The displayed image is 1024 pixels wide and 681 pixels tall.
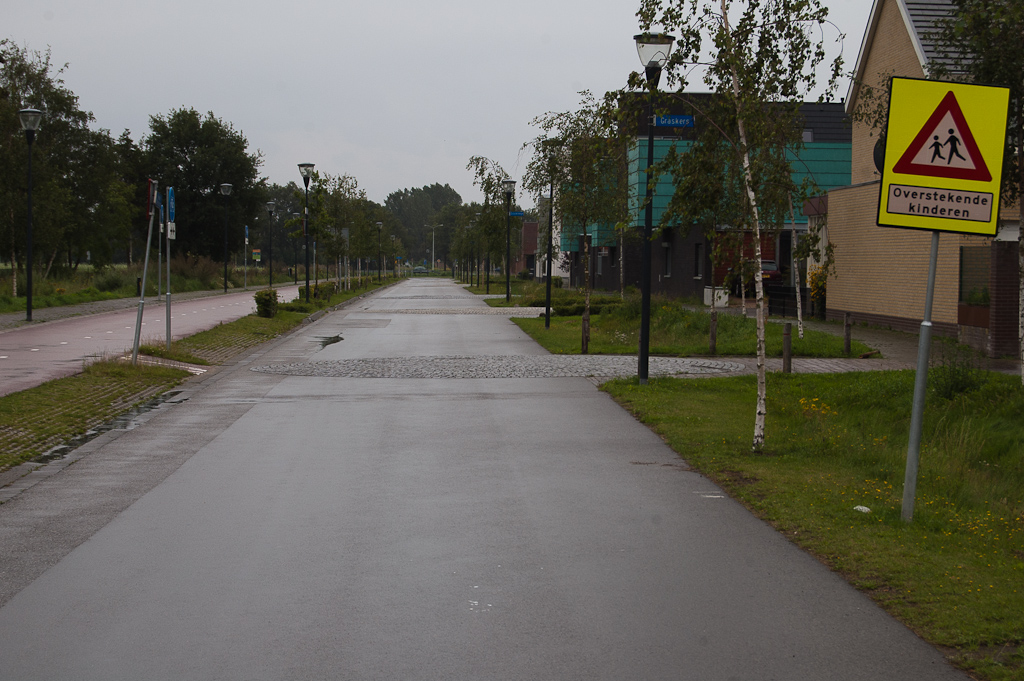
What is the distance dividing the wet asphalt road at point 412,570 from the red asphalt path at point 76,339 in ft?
19.8

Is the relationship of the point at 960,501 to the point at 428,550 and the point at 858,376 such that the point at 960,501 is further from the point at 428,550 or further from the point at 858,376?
the point at 858,376

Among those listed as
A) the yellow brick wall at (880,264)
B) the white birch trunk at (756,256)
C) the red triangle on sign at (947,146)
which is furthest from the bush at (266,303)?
the red triangle on sign at (947,146)

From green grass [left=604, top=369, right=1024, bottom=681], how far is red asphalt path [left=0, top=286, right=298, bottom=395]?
884 cm

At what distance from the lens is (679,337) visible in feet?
74.0

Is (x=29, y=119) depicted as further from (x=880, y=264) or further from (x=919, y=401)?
(x=919, y=401)

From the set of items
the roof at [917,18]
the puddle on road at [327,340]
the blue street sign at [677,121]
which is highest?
the roof at [917,18]

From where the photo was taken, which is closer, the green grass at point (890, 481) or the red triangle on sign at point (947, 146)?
the green grass at point (890, 481)

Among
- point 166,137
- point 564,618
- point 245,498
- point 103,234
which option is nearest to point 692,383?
point 245,498

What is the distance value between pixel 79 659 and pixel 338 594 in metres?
1.34

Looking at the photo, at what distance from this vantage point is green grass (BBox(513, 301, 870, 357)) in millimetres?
20016

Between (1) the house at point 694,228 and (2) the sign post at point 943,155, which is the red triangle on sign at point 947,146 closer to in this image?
(2) the sign post at point 943,155

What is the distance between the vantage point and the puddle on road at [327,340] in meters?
23.4

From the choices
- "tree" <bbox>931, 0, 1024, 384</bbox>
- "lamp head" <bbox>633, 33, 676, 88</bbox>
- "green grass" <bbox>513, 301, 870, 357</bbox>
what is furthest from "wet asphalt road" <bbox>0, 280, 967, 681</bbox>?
"green grass" <bbox>513, 301, 870, 357</bbox>

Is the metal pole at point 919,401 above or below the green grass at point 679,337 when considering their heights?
above
